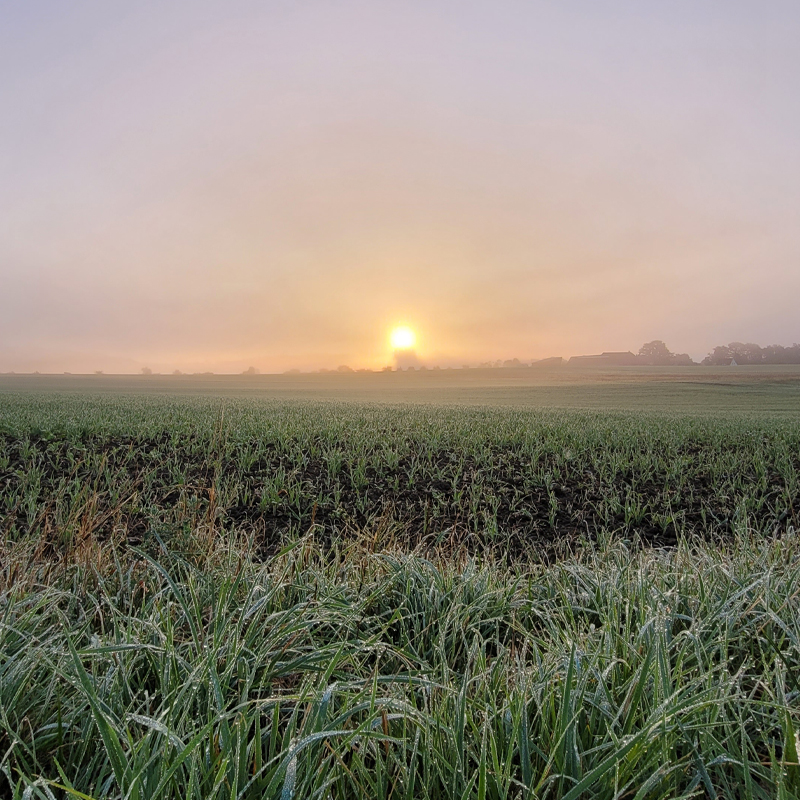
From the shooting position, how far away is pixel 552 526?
5.62 metres

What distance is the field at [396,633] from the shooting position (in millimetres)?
1388

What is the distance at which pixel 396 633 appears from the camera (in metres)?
2.66

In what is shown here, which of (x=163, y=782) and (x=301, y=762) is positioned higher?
(x=163, y=782)

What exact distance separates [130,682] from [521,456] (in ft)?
21.9

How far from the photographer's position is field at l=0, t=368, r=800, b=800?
1388 mm

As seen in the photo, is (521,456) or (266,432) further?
(266,432)

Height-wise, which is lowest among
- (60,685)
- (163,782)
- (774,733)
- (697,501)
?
(697,501)

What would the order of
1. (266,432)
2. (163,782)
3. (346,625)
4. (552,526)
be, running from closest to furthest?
(163,782) → (346,625) → (552,526) → (266,432)

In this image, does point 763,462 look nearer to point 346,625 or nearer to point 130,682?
point 346,625

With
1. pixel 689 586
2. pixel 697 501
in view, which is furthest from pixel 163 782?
pixel 697 501

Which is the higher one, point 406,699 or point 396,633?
point 406,699

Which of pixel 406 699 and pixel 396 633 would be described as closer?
pixel 406 699

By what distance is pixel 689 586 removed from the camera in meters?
2.78

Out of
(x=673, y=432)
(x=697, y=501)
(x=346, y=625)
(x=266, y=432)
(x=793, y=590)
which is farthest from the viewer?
(x=673, y=432)
